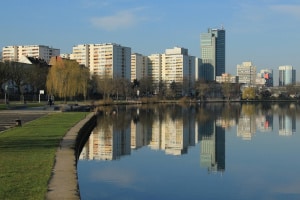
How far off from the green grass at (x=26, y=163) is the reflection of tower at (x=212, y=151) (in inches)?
248

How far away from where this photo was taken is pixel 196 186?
13.5 m

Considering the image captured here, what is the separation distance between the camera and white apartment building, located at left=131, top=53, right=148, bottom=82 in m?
192

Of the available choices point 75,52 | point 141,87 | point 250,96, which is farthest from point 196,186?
point 75,52

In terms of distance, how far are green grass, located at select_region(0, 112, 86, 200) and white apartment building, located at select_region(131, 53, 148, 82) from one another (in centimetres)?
17157

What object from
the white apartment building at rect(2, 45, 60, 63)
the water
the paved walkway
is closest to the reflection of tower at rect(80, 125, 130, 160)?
the water

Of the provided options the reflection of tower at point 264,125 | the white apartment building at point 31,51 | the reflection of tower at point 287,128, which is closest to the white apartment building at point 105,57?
the white apartment building at point 31,51

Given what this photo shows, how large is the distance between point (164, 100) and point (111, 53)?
4789 cm

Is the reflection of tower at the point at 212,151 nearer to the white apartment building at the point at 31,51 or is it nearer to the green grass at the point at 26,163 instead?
the green grass at the point at 26,163

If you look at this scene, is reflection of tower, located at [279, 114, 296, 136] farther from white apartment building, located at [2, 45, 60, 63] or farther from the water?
white apartment building, located at [2, 45, 60, 63]

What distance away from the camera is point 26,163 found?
12586 millimetres

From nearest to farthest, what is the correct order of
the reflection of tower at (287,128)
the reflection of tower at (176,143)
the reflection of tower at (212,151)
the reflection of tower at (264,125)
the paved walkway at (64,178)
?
the paved walkway at (64,178), the reflection of tower at (212,151), the reflection of tower at (176,143), the reflection of tower at (287,128), the reflection of tower at (264,125)

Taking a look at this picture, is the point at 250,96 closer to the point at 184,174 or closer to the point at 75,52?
the point at 75,52

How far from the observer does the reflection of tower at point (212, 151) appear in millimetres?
17875

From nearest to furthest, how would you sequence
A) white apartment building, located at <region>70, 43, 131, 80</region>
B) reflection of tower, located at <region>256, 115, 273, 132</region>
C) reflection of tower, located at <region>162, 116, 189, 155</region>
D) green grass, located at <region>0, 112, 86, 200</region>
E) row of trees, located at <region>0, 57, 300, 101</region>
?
green grass, located at <region>0, 112, 86, 200</region>, reflection of tower, located at <region>162, 116, 189, 155</region>, reflection of tower, located at <region>256, 115, 273, 132</region>, row of trees, located at <region>0, 57, 300, 101</region>, white apartment building, located at <region>70, 43, 131, 80</region>
